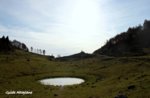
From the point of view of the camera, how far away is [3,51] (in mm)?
185500

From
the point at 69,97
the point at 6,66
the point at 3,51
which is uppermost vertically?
the point at 3,51

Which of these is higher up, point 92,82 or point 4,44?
point 4,44

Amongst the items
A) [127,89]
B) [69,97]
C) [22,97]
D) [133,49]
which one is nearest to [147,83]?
[127,89]

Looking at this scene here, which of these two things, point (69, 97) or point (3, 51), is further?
point (3, 51)

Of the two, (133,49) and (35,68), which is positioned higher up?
(133,49)

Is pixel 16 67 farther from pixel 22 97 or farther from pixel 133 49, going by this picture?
pixel 133 49

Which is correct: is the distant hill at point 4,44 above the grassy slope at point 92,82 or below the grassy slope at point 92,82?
above

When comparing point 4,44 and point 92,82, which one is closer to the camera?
point 92,82

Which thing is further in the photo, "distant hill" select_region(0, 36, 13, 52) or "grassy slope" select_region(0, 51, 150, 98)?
"distant hill" select_region(0, 36, 13, 52)

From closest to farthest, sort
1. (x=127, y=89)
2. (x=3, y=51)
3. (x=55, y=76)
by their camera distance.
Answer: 1. (x=127, y=89)
2. (x=55, y=76)
3. (x=3, y=51)

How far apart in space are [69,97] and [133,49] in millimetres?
159644

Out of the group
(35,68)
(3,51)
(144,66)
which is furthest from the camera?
(3,51)

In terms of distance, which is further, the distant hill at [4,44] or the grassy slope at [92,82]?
the distant hill at [4,44]

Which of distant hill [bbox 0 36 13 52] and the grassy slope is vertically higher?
distant hill [bbox 0 36 13 52]
